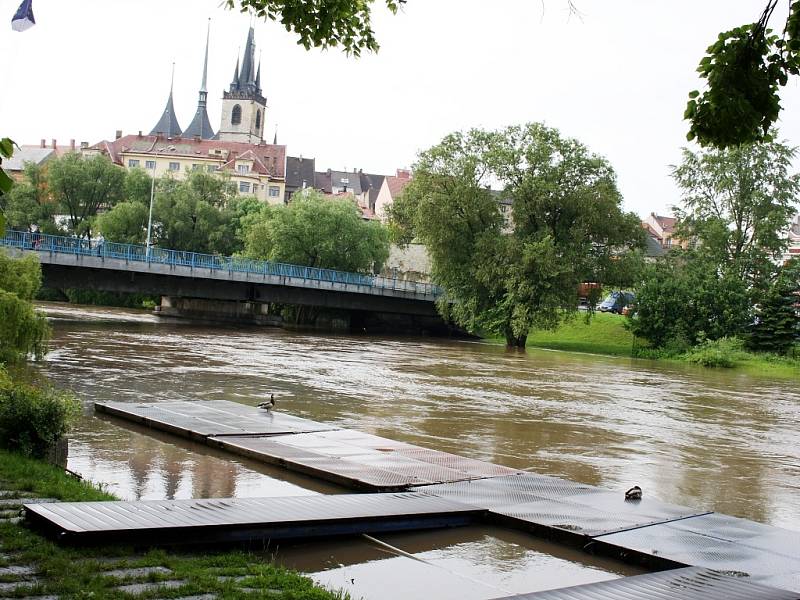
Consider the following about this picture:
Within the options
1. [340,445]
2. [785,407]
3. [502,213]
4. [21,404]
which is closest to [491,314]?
[502,213]

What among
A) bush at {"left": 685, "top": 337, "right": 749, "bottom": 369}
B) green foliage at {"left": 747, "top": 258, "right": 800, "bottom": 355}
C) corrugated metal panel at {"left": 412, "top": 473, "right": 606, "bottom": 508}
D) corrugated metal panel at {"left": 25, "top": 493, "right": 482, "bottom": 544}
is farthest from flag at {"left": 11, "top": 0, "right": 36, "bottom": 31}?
green foliage at {"left": 747, "top": 258, "right": 800, "bottom": 355}

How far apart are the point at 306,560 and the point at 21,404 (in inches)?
168

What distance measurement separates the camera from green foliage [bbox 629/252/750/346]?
63594 mm

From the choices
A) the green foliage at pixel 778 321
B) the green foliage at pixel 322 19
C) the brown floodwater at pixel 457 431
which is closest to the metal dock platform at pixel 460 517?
the brown floodwater at pixel 457 431

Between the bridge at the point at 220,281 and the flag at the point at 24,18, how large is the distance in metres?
38.0

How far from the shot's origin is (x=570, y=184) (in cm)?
6038

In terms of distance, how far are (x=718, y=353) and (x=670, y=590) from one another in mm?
53694

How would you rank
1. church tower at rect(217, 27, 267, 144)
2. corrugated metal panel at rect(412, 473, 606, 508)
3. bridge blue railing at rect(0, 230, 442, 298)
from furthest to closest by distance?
church tower at rect(217, 27, 267, 144) < bridge blue railing at rect(0, 230, 442, 298) < corrugated metal panel at rect(412, 473, 606, 508)

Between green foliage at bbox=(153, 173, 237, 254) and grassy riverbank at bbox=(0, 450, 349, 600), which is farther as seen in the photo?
green foliage at bbox=(153, 173, 237, 254)

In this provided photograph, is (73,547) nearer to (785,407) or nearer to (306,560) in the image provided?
(306,560)

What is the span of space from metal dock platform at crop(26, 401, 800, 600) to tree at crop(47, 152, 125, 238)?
256 feet

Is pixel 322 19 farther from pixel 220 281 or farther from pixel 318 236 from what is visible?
pixel 318 236

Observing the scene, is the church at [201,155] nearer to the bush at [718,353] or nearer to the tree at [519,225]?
the tree at [519,225]

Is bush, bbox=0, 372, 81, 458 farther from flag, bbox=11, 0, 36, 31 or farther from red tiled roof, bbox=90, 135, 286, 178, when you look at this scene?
red tiled roof, bbox=90, 135, 286, 178
